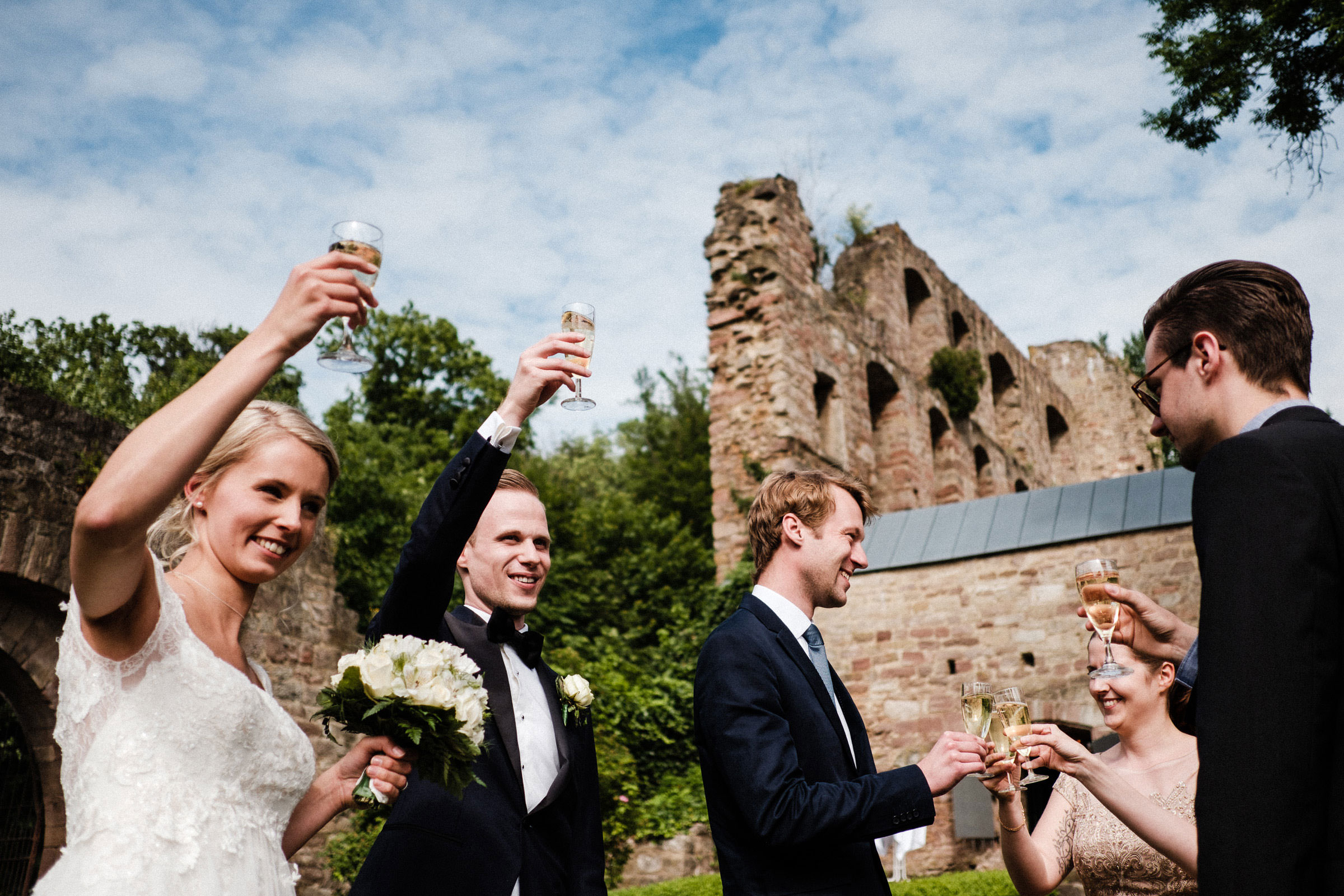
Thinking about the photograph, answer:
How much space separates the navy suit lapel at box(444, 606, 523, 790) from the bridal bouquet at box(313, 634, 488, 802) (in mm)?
548

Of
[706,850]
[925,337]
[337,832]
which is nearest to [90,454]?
[337,832]

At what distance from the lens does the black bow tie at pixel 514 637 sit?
2883 millimetres

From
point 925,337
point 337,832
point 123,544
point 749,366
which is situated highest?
point 925,337

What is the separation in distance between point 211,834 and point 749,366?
12351mm

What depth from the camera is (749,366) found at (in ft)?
45.4

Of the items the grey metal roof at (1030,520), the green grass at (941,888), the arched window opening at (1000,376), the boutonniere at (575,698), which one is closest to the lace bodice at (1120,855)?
the boutonniere at (575,698)

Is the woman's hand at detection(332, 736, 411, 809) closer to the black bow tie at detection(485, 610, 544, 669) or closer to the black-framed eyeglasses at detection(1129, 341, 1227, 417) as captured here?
the black bow tie at detection(485, 610, 544, 669)

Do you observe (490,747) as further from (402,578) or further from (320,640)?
(320,640)

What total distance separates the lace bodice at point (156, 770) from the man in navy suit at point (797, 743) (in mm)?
1117

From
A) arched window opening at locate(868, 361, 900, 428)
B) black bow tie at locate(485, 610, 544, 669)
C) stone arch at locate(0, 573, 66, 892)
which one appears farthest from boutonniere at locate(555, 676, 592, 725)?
arched window opening at locate(868, 361, 900, 428)

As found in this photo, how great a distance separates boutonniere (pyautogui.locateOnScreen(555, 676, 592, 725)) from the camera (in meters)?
2.90

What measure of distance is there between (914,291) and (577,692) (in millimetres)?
17931

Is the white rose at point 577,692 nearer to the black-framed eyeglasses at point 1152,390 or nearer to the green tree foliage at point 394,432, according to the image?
the black-framed eyeglasses at point 1152,390

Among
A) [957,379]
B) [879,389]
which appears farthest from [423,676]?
[957,379]
